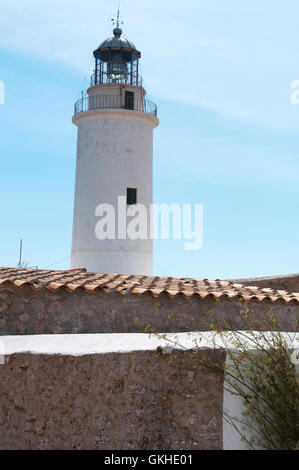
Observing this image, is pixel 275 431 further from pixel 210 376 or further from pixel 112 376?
pixel 112 376

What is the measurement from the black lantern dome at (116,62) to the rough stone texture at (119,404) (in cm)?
2069

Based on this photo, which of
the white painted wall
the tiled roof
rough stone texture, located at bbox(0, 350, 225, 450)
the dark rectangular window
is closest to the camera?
rough stone texture, located at bbox(0, 350, 225, 450)

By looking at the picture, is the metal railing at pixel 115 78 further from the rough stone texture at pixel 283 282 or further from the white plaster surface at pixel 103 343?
the white plaster surface at pixel 103 343

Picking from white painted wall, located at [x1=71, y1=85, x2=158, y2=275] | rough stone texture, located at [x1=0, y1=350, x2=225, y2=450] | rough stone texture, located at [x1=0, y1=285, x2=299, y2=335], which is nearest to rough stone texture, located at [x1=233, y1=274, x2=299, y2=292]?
rough stone texture, located at [x1=0, y1=285, x2=299, y2=335]

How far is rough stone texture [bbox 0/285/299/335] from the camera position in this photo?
9.47 meters

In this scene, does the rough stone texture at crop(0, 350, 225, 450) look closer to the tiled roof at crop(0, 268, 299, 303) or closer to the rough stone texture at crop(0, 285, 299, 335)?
the rough stone texture at crop(0, 285, 299, 335)

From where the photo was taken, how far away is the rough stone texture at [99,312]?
9.47m

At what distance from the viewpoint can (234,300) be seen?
10500 millimetres

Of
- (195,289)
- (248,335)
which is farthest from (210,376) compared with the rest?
(195,289)

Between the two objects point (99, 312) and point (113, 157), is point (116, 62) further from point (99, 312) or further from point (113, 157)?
point (99, 312)

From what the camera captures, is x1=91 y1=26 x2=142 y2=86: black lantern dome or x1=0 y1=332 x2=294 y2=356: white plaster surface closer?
x1=0 y1=332 x2=294 y2=356: white plaster surface

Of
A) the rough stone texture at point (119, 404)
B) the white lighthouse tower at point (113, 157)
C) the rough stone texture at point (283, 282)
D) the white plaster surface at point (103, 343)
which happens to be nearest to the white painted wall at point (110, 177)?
the white lighthouse tower at point (113, 157)

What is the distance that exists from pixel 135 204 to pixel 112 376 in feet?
61.1

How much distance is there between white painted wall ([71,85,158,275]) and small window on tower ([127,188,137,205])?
15 cm
